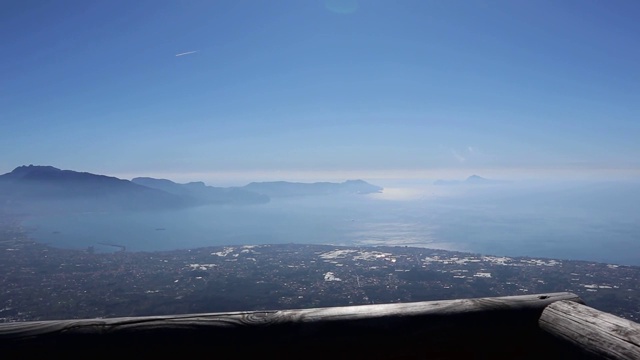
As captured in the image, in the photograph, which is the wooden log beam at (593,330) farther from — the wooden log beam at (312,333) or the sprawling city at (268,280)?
the sprawling city at (268,280)

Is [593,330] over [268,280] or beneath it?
over

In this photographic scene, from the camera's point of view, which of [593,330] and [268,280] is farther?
[268,280]

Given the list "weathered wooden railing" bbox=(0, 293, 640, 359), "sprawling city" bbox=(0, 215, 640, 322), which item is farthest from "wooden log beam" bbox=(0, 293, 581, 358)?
"sprawling city" bbox=(0, 215, 640, 322)

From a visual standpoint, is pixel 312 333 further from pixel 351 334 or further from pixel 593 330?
pixel 593 330

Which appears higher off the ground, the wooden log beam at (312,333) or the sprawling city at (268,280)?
the wooden log beam at (312,333)

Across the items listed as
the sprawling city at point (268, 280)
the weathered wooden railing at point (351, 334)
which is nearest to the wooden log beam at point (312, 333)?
the weathered wooden railing at point (351, 334)

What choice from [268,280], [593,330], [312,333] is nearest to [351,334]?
[312,333]

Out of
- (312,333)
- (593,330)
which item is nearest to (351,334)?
(312,333)

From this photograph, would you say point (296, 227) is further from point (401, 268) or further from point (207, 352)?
point (207, 352)
